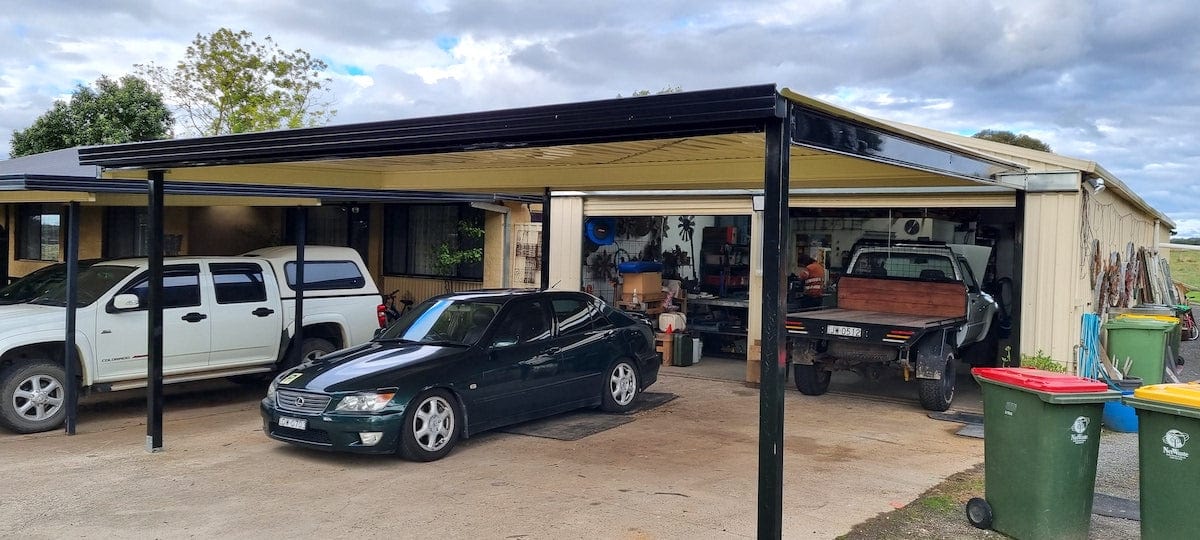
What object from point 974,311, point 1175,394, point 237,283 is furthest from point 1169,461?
point 237,283

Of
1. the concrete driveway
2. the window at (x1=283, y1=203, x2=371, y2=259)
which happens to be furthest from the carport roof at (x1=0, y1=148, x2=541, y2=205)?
the window at (x1=283, y1=203, x2=371, y2=259)

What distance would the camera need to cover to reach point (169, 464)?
756 cm

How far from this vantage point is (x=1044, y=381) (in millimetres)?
5473

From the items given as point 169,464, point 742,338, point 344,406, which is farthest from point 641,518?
point 742,338

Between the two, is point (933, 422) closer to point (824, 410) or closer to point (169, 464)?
point (824, 410)

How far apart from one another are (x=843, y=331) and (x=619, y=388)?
270 centimetres

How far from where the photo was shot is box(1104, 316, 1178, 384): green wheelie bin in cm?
1083

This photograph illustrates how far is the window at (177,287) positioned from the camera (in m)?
9.56

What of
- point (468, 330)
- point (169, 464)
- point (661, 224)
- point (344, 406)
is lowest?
point (169, 464)

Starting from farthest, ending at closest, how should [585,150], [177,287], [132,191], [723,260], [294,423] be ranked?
1. [723,260]
2. [177,287]
3. [132,191]
4. [294,423]
5. [585,150]

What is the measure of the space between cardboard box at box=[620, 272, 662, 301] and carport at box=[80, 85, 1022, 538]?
2.71 meters

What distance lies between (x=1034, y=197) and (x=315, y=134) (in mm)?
8042

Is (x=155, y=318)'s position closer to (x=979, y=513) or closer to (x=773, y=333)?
(x=773, y=333)

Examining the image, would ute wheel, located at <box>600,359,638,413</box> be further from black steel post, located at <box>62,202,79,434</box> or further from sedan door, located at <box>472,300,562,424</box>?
black steel post, located at <box>62,202,79,434</box>
